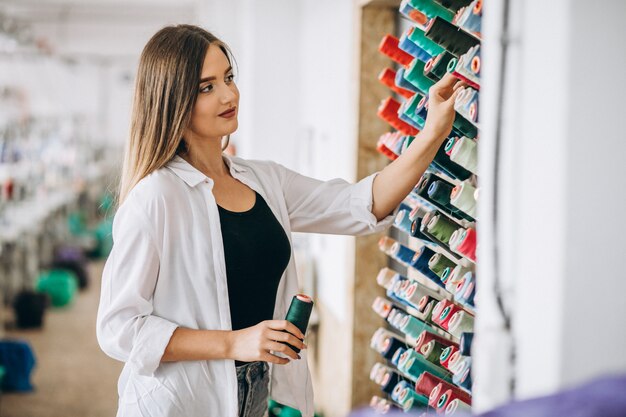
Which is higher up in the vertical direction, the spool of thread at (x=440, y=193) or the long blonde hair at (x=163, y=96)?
the long blonde hair at (x=163, y=96)

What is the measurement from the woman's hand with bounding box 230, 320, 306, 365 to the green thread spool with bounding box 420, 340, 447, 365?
300 millimetres

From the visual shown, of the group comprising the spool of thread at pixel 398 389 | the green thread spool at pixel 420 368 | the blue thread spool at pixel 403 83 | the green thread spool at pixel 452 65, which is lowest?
the spool of thread at pixel 398 389

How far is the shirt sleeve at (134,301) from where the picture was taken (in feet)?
5.08

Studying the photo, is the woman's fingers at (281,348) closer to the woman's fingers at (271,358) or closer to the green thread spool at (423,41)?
the woman's fingers at (271,358)

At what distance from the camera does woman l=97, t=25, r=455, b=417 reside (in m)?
1.55

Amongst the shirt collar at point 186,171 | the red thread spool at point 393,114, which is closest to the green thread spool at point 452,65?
the red thread spool at point 393,114

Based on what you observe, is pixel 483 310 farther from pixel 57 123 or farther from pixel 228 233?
pixel 57 123

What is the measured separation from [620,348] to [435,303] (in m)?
0.65

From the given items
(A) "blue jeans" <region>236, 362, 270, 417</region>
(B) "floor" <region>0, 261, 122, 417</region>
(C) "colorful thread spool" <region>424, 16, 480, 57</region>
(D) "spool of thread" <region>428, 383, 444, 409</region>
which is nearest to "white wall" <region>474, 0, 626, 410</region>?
(C) "colorful thread spool" <region>424, 16, 480, 57</region>

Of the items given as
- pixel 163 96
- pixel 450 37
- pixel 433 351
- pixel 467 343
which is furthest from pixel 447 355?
pixel 163 96

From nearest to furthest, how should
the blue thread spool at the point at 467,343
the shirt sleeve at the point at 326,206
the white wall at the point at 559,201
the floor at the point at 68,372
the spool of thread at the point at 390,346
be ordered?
1. the white wall at the point at 559,201
2. the blue thread spool at the point at 467,343
3. the shirt sleeve at the point at 326,206
4. the spool of thread at the point at 390,346
5. the floor at the point at 68,372

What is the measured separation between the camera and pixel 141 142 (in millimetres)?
1631

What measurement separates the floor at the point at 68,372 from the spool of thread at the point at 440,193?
10.9 ft

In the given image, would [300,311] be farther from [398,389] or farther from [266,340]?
[398,389]
